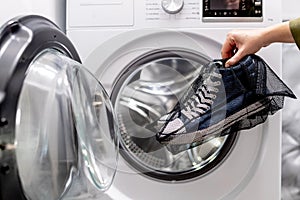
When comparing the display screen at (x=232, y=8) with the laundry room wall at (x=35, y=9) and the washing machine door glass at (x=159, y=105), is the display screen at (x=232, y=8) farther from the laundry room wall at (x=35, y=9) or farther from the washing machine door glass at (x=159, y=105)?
the laundry room wall at (x=35, y=9)

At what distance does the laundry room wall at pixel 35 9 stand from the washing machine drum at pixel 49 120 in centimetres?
18

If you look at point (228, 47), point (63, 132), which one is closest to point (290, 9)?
point (228, 47)

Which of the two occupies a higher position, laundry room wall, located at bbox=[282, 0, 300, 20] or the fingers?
laundry room wall, located at bbox=[282, 0, 300, 20]

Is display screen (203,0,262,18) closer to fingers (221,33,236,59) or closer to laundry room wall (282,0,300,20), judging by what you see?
fingers (221,33,236,59)

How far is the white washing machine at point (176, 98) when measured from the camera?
1229 mm

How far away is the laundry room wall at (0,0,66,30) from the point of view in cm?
104

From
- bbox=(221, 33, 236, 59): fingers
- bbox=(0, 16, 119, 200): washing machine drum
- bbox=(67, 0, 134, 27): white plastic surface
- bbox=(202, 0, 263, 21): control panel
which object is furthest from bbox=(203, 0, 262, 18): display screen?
bbox=(0, 16, 119, 200): washing machine drum

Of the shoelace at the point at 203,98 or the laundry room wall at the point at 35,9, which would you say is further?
the shoelace at the point at 203,98

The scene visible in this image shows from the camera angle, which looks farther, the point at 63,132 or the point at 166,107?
the point at 166,107

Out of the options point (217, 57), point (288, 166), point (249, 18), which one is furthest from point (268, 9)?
point (288, 166)

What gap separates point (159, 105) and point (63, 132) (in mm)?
392

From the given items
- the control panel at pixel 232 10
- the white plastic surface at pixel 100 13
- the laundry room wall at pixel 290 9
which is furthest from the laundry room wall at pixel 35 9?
the laundry room wall at pixel 290 9

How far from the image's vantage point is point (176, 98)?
1263mm

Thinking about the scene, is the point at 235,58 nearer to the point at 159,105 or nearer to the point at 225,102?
the point at 225,102
